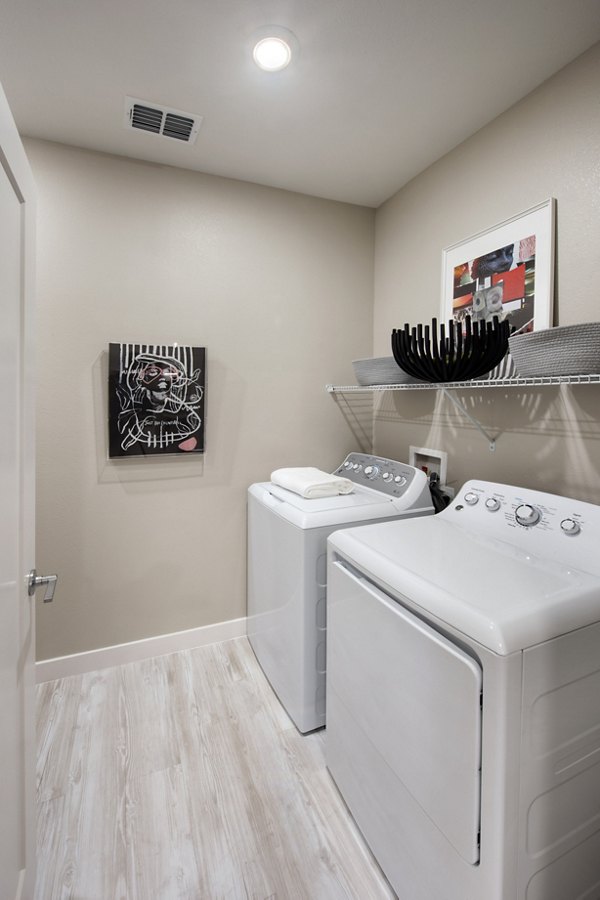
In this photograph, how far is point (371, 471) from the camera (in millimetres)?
2213

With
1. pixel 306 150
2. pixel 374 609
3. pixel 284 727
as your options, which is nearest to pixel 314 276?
pixel 306 150

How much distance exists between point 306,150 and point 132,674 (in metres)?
2.59

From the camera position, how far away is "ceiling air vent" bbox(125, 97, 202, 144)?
66.2 inches

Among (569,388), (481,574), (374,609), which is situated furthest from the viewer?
(569,388)

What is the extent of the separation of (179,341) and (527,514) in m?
1.71

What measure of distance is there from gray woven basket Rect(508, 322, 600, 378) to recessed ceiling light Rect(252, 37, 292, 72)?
119cm

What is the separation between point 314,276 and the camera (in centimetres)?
241

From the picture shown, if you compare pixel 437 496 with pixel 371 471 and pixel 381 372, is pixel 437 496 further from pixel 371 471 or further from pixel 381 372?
pixel 381 372

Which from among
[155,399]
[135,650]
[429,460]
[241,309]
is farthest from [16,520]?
[429,460]

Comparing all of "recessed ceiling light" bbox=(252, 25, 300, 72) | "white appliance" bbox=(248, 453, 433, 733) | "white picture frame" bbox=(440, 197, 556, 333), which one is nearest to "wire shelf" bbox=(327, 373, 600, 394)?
"white picture frame" bbox=(440, 197, 556, 333)

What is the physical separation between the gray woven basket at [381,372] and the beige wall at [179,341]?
322mm

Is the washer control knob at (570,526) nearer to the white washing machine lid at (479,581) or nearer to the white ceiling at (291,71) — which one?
the white washing machine lid at (479,581)

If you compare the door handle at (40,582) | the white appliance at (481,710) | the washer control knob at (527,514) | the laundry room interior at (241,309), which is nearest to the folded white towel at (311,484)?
the laundry room interior at (241,309)

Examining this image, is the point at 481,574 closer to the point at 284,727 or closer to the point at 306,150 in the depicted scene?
the point at 284,727
